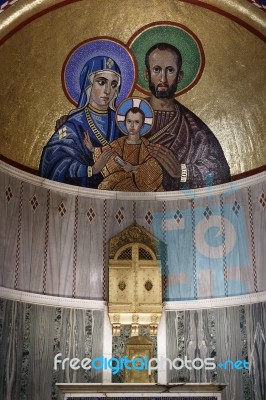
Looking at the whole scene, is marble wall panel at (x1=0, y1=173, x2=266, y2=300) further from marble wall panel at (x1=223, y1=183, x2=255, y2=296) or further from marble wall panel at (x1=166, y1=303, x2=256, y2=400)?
marble wall panel at (x1=166, y1=303, x2=256, y2=400)

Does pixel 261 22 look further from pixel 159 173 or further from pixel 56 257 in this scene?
pixel 56 257

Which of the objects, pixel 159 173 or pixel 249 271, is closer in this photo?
pixel 249 271

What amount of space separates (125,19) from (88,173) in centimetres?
293

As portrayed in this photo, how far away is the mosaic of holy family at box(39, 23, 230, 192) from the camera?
37.8ft

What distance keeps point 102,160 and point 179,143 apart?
1.54m

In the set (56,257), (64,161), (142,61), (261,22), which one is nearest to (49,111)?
(64,161)

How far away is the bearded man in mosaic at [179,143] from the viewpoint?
1181cm

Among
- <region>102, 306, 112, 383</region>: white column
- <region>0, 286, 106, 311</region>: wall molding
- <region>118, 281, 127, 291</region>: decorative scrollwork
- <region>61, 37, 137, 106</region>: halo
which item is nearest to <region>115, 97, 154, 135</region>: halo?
<region>61, 37, 137, 106</region>: halo

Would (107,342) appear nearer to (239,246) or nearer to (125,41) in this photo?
(239,246)

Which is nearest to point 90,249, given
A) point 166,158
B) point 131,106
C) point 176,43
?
point 166,158

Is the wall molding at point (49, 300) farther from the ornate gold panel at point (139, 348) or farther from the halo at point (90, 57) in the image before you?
the halo at point (90, 57)

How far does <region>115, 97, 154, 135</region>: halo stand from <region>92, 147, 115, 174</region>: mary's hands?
47cm

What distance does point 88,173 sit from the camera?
38.9 feet

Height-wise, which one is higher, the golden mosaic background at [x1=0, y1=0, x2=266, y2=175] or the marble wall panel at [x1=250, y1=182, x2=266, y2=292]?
the golden mosaic background at [x1=0, y1=0, x2=266, y2=175]
